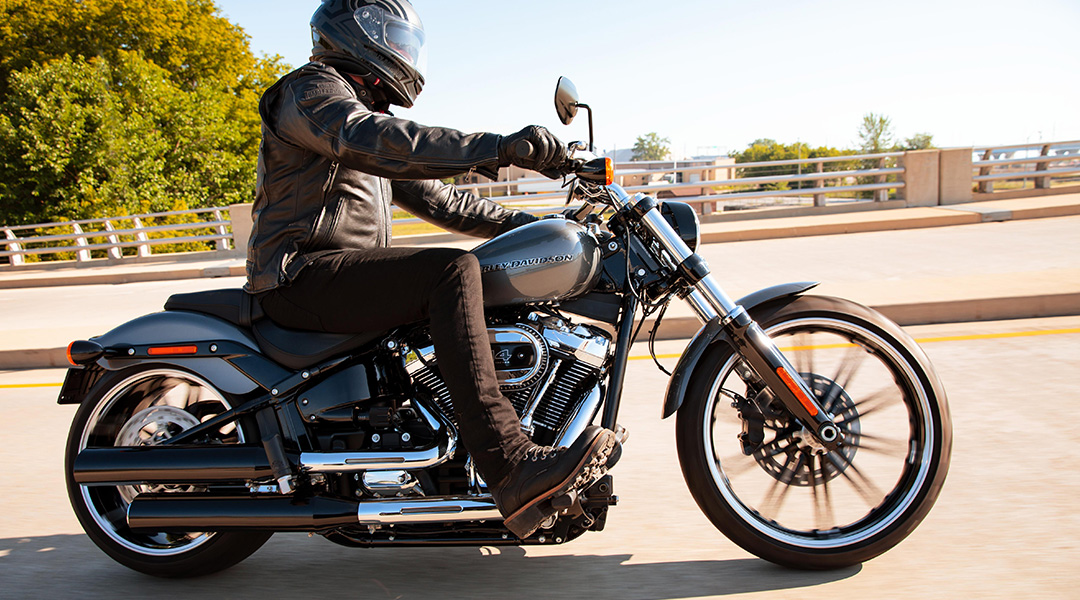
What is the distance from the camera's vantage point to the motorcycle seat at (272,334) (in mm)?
2662

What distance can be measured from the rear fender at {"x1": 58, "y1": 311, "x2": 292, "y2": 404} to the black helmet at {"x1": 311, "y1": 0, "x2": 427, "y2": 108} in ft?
3.31

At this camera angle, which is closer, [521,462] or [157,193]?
[521,462]

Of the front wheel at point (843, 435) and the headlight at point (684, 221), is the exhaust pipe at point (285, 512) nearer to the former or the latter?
the front wheel at point (843, 435)

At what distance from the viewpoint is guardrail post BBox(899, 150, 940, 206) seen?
626 inches

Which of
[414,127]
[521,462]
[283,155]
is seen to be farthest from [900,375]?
[283,155]

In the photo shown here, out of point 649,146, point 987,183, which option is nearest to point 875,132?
point 649,146

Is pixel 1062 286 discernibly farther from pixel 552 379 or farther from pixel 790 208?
pixel 790 208

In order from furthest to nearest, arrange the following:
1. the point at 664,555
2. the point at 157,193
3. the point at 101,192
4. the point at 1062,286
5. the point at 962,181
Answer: the point at 157,193
the point at 101,192
the point at 962,181
the point at 1062,286
the point at 664,555

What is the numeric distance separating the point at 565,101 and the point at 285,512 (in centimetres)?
162

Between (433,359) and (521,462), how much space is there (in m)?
0.47

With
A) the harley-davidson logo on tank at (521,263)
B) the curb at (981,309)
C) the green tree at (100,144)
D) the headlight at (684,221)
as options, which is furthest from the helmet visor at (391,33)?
the green tree at (100,144)

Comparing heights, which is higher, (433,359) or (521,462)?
(433,359)

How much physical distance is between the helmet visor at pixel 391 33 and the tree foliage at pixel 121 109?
26042 mm

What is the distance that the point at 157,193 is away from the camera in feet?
97.9
